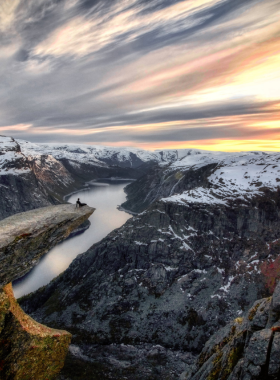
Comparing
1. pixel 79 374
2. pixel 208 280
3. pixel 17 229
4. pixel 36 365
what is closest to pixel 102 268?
pixel 208 280

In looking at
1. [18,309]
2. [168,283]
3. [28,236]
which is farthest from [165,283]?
[28,236]

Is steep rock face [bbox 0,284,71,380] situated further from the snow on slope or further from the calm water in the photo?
the calm water

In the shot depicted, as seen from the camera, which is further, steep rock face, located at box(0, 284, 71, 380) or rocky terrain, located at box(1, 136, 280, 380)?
rocky terrain, located at box(1, 136, 280, 380)

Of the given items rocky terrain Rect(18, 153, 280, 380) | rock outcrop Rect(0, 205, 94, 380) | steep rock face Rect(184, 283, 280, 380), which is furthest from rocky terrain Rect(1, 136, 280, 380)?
steep rock face Rect(184, 283, 280, 380)

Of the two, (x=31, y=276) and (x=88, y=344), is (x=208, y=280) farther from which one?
(x=31, y=276)

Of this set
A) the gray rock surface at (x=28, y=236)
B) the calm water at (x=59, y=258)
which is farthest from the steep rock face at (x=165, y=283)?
the gray rock surface at (x=28, y=236)

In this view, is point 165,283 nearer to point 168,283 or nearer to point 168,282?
point 168,283

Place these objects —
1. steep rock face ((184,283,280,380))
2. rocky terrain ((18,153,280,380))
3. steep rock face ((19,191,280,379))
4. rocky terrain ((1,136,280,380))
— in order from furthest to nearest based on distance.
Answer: steep rock face ((19,191,280,379)) → rocky terrain ((18,153,280,380)) → rocky terrain ((1,136,280,380)) → steep rock face ((184,283,280,380))
